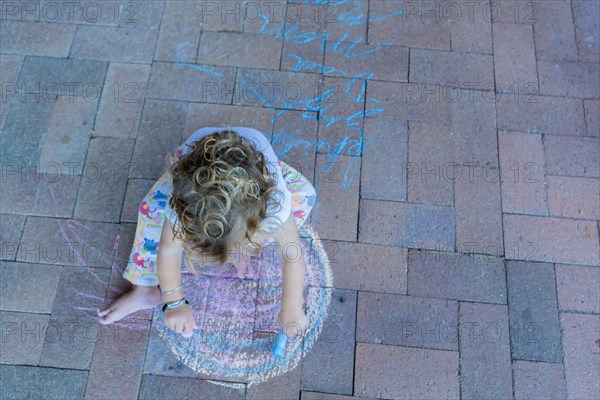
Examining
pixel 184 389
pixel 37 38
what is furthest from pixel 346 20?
pixel 184 389

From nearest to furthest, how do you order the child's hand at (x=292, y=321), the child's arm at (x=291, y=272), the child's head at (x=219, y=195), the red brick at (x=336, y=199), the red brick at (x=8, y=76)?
1. the child's head at (x=219, y=195)
2. the child's arm at (x=291, y=272)
3. the child's hand at (x=292, y=321)
4. the red brick at (x=336, y=199)
5. the red brick at (x=8, y=76)

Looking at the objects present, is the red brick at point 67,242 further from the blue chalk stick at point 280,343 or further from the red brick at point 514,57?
the red brick at point 514,57

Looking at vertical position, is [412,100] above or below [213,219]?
below

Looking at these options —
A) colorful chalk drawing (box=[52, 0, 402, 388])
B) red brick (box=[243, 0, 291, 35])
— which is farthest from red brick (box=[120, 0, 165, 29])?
colorful chalk drawing (box=[52, 0, 402, 388])

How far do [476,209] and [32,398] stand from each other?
Result: 2057mm

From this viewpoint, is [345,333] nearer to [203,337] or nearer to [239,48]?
[203,337]

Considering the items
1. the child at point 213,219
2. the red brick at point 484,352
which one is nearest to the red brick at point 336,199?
the child at point 213,219

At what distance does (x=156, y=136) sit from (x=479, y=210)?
5.12 feet

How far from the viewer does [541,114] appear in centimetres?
239

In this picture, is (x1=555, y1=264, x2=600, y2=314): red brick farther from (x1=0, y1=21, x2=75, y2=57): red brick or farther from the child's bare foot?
(x1=0, y1=21, x2=75, y2=57): red brick

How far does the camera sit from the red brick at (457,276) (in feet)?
6.86

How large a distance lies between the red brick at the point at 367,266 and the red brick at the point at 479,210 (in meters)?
0.30

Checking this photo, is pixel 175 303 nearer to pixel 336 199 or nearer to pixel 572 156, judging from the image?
pixel 336 199

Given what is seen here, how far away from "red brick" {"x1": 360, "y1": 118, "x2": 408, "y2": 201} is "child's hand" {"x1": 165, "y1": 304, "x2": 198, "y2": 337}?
92 cm
